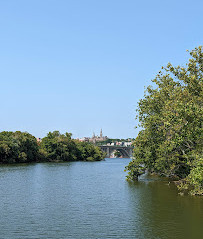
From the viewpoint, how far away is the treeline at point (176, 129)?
120ft

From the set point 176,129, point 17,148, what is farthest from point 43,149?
point 176,129

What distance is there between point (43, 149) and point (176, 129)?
339ft


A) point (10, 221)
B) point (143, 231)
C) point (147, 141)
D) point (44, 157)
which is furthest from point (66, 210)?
point (44, 157)

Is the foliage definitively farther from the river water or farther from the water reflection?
the water reflection

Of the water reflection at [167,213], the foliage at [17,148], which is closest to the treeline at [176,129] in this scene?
the water reflection at [167,213]

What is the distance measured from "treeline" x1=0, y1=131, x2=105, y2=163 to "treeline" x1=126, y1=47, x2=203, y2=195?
62024mm

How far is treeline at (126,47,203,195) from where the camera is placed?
36.6m

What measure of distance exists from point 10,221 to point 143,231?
35.3ft

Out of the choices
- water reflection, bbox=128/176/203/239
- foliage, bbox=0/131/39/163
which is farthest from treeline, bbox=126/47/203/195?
foliage, bbox=0/131/39/163

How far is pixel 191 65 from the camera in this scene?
46250mm

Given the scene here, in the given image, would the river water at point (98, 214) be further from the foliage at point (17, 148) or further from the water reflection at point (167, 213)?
the foliage at point (17, 148)

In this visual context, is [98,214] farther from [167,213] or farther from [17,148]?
[17,148]

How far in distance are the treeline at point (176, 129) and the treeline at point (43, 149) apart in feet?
203

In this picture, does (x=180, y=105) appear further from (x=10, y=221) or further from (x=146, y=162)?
(x=10, y=221)
